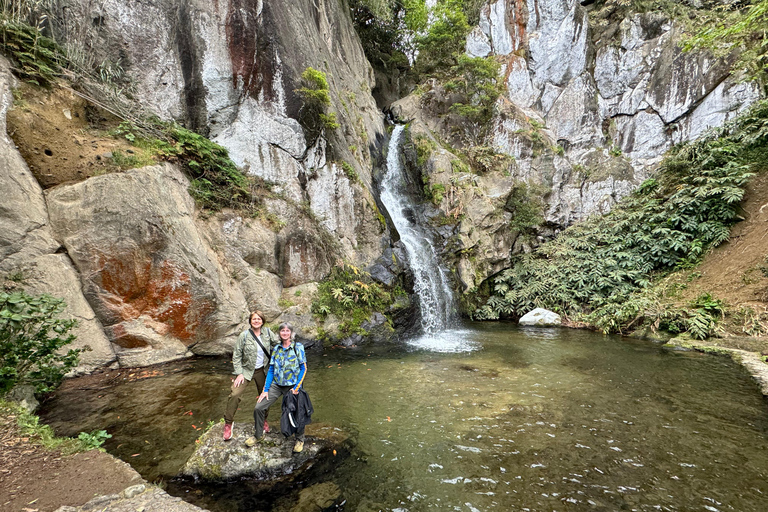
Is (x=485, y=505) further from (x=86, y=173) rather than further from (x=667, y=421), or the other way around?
(x=86, y=173)

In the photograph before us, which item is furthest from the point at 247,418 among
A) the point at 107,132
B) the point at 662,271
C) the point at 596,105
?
the point at 596,105

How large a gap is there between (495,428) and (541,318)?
10052mm

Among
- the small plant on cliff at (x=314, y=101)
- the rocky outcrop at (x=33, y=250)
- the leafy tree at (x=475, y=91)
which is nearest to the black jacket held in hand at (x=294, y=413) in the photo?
the rocky outcrop at (x=33, y=250)

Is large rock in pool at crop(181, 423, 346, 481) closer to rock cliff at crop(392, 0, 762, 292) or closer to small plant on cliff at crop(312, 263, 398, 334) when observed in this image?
small plant on cliff at crop(312, 263, 398, 334)

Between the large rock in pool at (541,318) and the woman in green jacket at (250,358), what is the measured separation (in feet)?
40.7

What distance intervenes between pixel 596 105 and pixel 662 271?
12966 mm

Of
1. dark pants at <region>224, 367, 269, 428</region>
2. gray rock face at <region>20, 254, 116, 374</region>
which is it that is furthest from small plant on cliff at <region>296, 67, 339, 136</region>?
dark pants at <region>224, 367, 269, 428</region>

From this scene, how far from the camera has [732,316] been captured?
9.45 metres

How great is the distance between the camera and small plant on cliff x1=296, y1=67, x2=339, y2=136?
37.8 ft

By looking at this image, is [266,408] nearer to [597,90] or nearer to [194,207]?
[194,207]

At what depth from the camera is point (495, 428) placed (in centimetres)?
486

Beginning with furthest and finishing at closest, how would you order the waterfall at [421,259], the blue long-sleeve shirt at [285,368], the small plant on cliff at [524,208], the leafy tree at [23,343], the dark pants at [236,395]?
the small plant on cliff at [524,208]
the waterfall at [421,259]
the leafy tree at [23,343]
the blue long-sleeve shirt at [285,368]
the dark pants at [236,395]

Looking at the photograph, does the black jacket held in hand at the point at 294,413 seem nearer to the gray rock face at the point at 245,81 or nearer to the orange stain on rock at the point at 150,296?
the orange stain on rock at the point at 150,296

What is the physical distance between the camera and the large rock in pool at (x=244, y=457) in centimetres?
359
